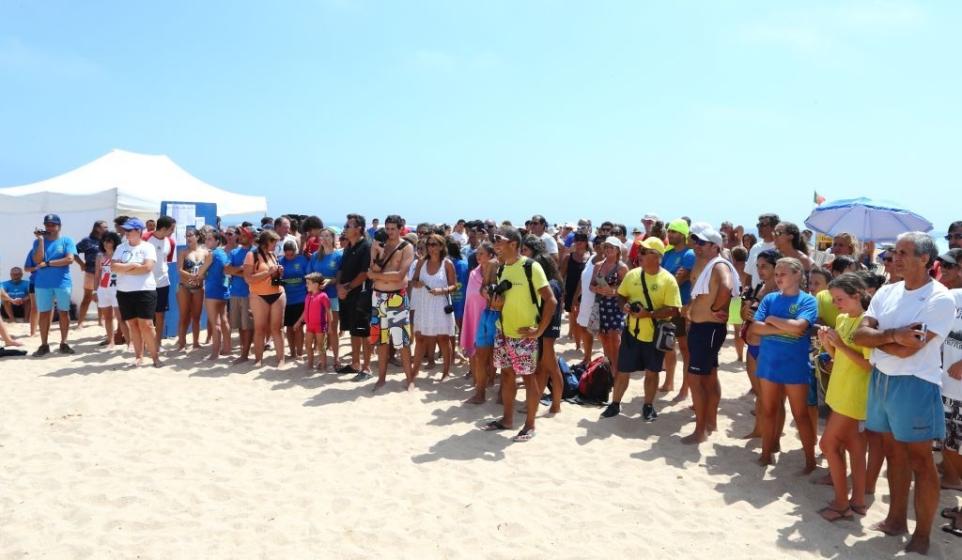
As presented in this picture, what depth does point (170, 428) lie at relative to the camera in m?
5.47

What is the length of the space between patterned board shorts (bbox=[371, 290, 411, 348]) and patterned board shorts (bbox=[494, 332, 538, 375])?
1657 millimetres

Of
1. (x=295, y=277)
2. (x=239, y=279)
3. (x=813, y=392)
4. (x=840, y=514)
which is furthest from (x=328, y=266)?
(x=840, y=514)

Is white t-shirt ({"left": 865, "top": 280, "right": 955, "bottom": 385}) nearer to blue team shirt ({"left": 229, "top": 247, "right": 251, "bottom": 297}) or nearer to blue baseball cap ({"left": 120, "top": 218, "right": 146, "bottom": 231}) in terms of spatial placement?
blue team shirt ({"left": 229, "top": 247, "right": 251, "bottom": 297})

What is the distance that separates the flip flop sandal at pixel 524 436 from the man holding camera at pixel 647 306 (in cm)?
107

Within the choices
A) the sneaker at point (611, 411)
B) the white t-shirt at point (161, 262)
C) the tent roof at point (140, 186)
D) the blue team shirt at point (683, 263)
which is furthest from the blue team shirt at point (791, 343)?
the tent roof at point (140, 186)

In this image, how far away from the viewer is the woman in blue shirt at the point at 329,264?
7543 mm

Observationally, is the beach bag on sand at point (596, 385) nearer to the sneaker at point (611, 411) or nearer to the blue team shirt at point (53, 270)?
the sneaker at point (611, 411)

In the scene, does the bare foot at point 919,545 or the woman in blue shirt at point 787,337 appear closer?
the bare foot at point 919,545

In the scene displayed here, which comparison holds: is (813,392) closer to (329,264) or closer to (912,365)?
(912,365)

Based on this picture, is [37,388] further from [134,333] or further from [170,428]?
[170,428]

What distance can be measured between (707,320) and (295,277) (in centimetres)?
492

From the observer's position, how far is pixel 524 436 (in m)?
5.27

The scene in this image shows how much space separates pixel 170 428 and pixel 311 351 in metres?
2.31

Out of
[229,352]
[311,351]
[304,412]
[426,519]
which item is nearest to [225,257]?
[229,352]
